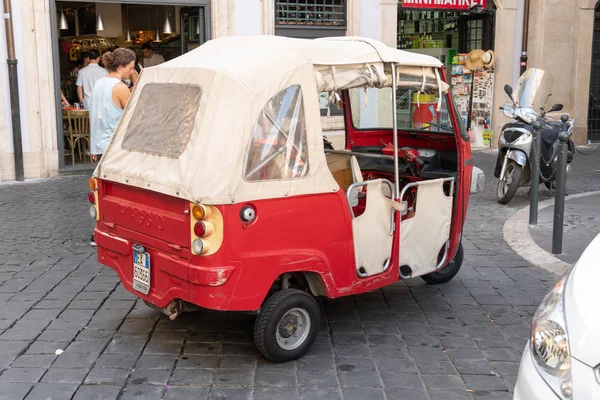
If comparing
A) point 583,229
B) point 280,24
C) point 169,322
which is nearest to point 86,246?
point 169,322

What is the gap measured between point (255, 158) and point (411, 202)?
2.11 metres

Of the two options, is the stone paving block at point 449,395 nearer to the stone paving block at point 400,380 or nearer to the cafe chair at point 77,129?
the stone paving block at point 400,380

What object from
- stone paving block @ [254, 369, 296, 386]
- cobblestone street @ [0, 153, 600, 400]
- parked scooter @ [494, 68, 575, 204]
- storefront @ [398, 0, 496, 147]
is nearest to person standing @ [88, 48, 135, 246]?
cobblestone street @ [0, 153, 600, 400]

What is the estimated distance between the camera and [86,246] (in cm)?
737

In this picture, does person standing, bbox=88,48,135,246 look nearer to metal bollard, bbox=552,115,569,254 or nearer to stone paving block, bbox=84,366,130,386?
stone paving block, bbox=84,366,130,386

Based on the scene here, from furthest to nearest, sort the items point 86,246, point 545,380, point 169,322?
Result: point 86,246
point 169,322
point 545,380

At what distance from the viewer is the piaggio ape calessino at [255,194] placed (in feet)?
13.7

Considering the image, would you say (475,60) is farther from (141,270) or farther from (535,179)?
(141,270)

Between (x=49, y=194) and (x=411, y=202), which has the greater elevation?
(x=411, y=202)

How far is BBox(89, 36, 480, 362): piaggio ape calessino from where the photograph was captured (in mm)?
4188

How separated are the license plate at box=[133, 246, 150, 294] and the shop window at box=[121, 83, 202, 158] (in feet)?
2.09

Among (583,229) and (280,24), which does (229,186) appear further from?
(280,24)

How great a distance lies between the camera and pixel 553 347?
113 inches

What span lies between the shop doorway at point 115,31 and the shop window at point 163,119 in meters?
7.88
